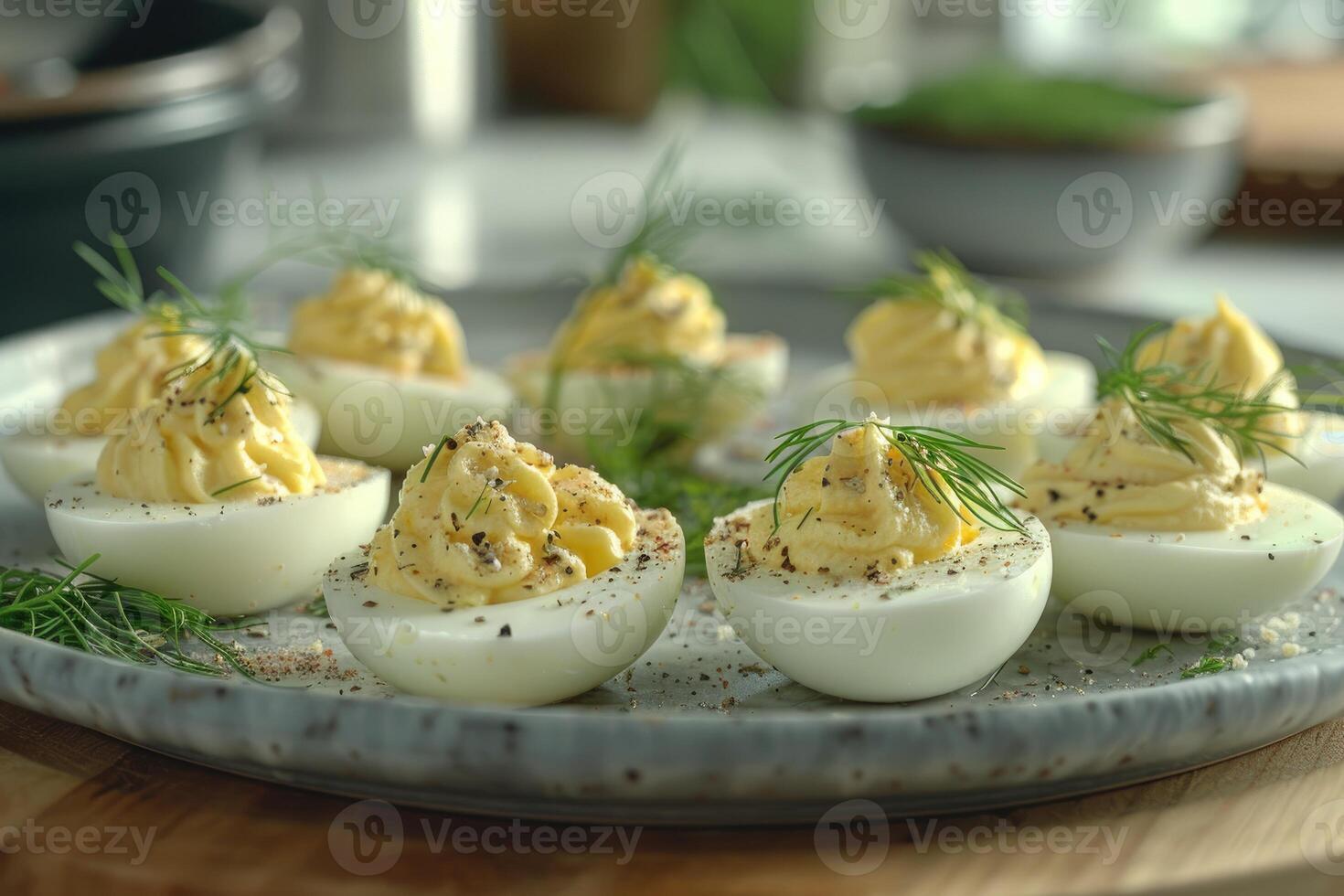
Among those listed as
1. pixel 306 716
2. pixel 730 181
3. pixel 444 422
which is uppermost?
pixel 306 716

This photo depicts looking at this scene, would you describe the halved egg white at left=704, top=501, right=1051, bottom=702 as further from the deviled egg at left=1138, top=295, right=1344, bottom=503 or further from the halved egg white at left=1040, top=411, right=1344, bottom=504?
the deviled egg at left=1138, top=295, right=1344, bottom=503

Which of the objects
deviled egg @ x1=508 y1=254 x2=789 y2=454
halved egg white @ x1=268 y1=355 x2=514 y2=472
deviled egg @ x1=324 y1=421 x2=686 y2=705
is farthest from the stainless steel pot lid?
deviled egg @ x1=324 y1=421 x2=686 y2=705

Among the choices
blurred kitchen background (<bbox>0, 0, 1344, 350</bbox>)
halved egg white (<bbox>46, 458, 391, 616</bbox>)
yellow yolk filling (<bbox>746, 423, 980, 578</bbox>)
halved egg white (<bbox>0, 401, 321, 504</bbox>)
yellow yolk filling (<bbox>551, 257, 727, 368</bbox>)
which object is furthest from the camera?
blurred kitchen background (<bbox>0, 0, 1344, 350</bbox>)

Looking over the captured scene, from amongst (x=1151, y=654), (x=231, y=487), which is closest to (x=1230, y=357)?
(x=1151, y=654)

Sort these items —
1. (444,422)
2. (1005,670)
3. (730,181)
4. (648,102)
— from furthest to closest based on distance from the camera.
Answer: (648,102) < (730,181) < (444,422) < (1005,670)

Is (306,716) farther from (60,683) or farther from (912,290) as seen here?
(912,290)

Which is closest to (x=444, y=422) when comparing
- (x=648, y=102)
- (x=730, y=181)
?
(x=730, y=181)

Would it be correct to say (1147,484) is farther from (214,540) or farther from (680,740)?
(214,540)
